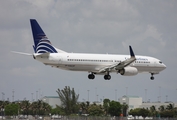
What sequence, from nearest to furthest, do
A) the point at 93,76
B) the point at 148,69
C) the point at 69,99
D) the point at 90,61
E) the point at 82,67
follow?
the point at 82,67
the point at 90,61
the point at 93,76
the point at 148,69
the point at 69,99

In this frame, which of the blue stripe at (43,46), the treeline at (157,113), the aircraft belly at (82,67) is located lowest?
the treeline at (157,113)

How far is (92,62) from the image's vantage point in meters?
84.0

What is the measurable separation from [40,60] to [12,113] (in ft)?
257

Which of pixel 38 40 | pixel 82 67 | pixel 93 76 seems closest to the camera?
pixel 38 40

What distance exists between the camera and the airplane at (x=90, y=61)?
80.5m

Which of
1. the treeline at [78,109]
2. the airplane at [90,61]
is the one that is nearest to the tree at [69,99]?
the treeline at [78,109]

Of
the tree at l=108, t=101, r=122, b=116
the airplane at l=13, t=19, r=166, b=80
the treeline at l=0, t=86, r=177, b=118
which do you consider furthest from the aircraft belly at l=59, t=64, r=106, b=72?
the tree at l=108, t=101, r=122, b=116

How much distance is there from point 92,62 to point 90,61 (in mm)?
515

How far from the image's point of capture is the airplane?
80.5 m

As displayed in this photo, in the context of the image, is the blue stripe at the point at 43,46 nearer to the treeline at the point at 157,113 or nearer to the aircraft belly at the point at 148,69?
the aircraft belly at the point at 148,69

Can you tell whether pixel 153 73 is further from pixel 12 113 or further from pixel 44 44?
pixel 12 113

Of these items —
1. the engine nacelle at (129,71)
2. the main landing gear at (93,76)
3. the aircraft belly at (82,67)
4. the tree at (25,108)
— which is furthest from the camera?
the tree at (25,108)

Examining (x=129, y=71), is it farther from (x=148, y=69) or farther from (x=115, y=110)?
(x=115, y=110)

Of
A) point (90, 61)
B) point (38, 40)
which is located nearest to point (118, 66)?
point (90, 61)
